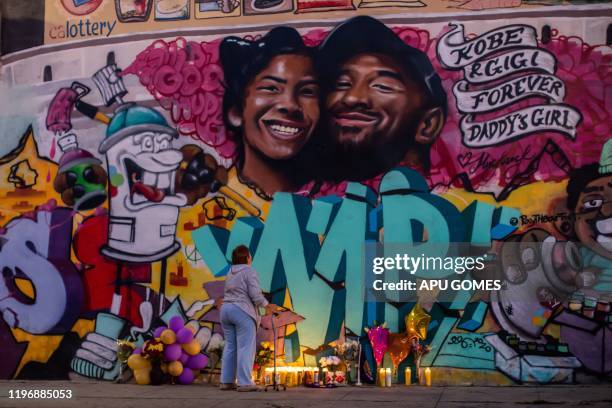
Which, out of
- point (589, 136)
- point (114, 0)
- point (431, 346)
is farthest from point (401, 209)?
point (114, 0)

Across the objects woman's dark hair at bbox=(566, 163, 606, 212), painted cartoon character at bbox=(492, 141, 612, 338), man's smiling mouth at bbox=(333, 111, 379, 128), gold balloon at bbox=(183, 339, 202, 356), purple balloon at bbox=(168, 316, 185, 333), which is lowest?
gold balloon at bbox=(183, 339, 202, 356)

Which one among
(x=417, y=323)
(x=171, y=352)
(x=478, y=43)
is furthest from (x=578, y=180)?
(x=171, y=352)

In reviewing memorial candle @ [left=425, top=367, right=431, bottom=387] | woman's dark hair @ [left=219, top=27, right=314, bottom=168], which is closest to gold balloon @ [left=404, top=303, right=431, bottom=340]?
memorial candle @ [left=425, top=367, right=431, bottom=387]

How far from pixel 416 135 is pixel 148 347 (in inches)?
176

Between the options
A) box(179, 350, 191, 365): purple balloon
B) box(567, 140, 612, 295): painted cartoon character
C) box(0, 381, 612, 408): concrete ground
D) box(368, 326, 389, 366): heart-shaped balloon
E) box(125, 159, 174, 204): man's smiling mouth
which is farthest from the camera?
box(125, 159, 174, 204): man's smiling mouth

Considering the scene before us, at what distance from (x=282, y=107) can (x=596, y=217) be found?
4.40 m

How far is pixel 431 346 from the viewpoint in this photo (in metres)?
12.3

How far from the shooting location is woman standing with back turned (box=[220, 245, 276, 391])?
37.1ft

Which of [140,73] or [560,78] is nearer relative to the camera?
[560,78]

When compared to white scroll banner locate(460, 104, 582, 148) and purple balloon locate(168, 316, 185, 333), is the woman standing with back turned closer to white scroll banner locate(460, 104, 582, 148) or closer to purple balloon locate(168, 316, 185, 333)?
purple balloon locate(168, 316, 185, 333)

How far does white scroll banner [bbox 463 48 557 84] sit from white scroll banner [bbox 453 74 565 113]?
107 mm

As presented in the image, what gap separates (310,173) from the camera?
12883 millimetres

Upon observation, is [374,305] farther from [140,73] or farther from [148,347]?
[140,73]
